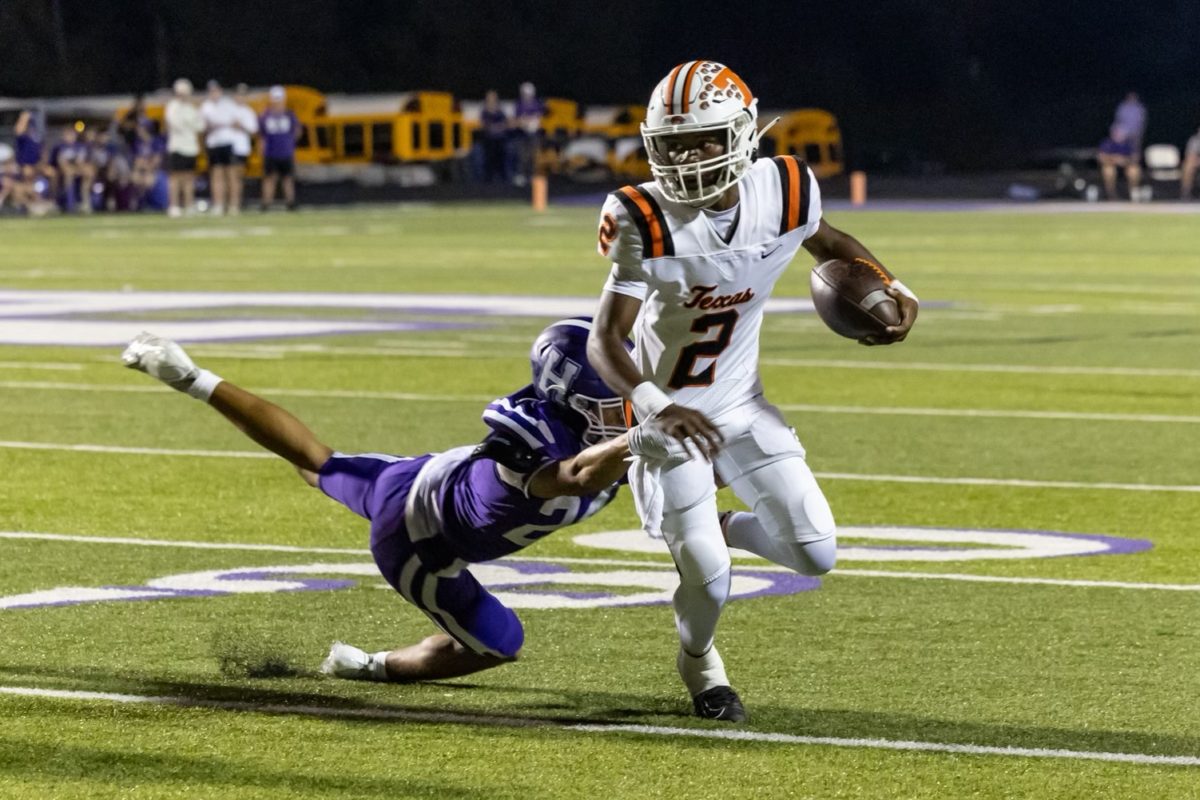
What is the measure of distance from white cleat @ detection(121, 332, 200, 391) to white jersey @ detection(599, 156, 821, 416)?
1.02 meters

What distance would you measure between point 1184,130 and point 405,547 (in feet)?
189

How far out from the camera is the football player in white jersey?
5383mm

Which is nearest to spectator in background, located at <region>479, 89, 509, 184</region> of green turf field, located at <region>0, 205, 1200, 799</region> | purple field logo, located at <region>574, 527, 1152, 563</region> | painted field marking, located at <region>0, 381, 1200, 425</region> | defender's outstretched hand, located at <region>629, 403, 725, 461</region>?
green turf field, located at <region>0, 205, 1200, 799</region>

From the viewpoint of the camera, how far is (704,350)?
557 cm

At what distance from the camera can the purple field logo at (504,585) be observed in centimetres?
692

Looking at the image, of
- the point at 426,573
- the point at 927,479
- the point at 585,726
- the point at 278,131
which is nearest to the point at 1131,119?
the point at 278,131

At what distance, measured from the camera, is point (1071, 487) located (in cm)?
931

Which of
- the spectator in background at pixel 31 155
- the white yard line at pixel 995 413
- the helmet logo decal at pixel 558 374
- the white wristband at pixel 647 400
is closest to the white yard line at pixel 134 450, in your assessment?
the white yard line at pixel 995 413

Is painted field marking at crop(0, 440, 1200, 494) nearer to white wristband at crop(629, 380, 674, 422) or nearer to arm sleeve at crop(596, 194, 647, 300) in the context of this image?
arm sleeve at crop(596, 194, 647, 300)

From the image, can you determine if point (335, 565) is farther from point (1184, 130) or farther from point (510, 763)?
point (1184, 130)

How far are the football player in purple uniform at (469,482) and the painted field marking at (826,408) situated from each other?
5871 millimetres

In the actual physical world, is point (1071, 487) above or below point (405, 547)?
below

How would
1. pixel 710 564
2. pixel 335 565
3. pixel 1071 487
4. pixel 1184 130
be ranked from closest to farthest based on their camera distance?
pixel 710 564, pixel 335 565, pixel 1071 487, pixel 1184 130

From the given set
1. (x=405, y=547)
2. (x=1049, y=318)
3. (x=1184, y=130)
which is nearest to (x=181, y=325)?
(x=1049, y=318)
